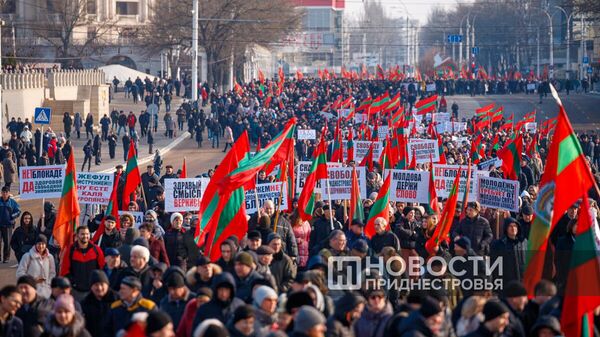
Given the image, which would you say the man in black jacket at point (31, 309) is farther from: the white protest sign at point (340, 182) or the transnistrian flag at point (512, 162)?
the transnistrian flag at point (512, 162)

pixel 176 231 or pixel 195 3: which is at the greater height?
pixel 195 3

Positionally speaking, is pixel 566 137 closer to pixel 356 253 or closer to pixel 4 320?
pixel 356 253

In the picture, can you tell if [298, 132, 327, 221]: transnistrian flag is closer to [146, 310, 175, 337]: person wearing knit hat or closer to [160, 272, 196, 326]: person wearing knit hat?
[160, 272, 196, 326]: person wearing knit hat

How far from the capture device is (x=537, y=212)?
11.0 m

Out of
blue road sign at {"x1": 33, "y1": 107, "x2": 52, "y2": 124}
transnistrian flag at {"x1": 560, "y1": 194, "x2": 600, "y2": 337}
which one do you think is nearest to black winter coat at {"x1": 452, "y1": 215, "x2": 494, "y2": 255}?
transnistrian flag at {"x1": 560, "y1": 194, "x2": 600, "y2": 337}

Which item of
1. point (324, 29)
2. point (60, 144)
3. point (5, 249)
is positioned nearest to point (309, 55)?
point (324, 29)

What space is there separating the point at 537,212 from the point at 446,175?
27.2 feet

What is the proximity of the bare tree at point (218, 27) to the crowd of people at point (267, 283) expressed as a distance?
5492 centimetres

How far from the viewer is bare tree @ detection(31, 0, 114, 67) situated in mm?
84562

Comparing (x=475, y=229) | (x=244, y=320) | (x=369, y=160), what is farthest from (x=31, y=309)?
(x=369, y=160)

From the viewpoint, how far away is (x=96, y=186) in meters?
18.1

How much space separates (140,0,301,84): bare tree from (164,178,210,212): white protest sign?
55464 millimetres

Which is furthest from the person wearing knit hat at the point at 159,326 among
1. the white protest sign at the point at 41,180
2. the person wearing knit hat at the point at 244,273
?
the white protest sign at the point at 41,180

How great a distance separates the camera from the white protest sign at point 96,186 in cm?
1798
